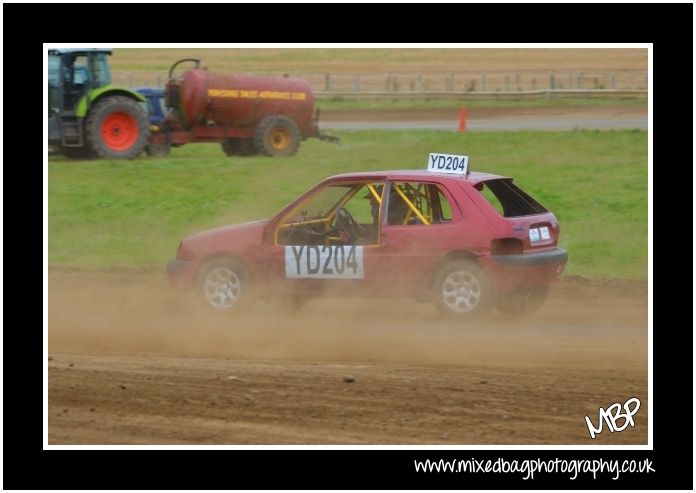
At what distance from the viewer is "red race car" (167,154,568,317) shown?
36.2ft

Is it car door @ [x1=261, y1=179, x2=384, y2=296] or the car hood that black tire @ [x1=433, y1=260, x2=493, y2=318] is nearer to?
car door @ [x1=261, y1=179, x2=384, y2=296]

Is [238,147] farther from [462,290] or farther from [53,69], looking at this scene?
[462,290]

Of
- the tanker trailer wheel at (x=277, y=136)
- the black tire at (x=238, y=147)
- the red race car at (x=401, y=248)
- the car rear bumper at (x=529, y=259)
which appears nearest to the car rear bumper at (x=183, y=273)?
the red race car at (x=401, y=248)

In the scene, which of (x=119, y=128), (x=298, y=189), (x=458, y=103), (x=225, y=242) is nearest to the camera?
(x=225, y=242)

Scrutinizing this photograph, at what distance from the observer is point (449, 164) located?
38.0 ft

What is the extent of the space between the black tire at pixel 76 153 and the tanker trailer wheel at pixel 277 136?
3712 millimetres

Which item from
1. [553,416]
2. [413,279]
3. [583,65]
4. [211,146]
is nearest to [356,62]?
[583,65]

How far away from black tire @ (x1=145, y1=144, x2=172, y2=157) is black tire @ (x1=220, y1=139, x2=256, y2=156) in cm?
143

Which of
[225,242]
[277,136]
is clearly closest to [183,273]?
[225,242]

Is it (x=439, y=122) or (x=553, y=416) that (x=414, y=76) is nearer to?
(x=439, y=122)

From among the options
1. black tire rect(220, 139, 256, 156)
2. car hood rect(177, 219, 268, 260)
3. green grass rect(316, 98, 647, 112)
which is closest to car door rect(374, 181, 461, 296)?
car hood rect(177, 219, 268, 260)

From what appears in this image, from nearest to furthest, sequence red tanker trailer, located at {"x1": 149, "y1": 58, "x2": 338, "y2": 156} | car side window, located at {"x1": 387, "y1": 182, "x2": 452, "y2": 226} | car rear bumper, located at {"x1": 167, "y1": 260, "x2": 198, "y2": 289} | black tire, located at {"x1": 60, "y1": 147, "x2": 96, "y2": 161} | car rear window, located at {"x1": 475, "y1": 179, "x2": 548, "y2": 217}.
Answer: car rear window, located at {"x1": 475, "y1": 179, "x2": 548, "y2": 217}, car side window, located at {"x1": 387, "y1": 182, "x2": 452, "y2": 226}, car rear bumper, located at {"x1": 167, "y1": 260, "x2": 198, "y2": 289}, black tire, located at {"x1": 60, "y1": 147, "x2": 96, "y2": 161}, red tanker trailer, located at {"x1": 149, "y1": 58, "x2": 338, "y2": 156}

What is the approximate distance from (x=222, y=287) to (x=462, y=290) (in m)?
2.72

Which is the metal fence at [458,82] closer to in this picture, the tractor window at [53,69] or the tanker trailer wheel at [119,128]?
the tractor window at [53,69]
